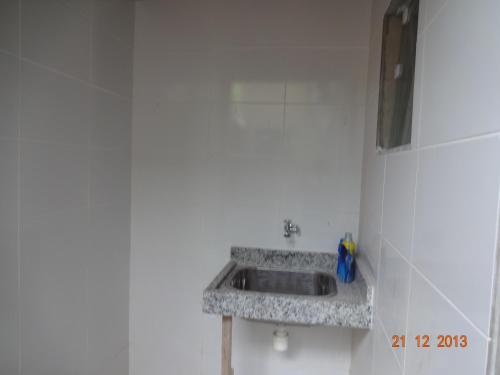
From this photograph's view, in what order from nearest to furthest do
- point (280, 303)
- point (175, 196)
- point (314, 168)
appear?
point (280, 303) < point (314, 168) < point (175, 196)

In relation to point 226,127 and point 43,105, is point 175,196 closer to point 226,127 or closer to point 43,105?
point 226,127

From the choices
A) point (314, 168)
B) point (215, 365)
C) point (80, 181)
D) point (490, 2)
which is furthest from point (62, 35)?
point (215, 365)

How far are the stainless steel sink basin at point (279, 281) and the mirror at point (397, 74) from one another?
0.76m

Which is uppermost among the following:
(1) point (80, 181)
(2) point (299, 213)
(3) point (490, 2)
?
(3) point (490, 2)

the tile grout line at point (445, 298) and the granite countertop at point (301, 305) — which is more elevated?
Result: the tile grout line at point (445, 298)

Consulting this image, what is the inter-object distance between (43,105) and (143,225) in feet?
2.58

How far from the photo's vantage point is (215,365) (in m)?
1.71

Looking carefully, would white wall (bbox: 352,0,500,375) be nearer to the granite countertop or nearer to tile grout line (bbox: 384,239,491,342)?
tile grout line (bbox: 384,239,491,342)

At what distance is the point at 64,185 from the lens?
1.27 meters

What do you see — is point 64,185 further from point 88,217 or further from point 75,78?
point 75,78

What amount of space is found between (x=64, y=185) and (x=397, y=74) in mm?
1261

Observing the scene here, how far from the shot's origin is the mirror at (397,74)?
81cm

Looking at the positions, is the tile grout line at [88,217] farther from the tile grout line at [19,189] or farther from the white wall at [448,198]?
the white wall at [448,198]
